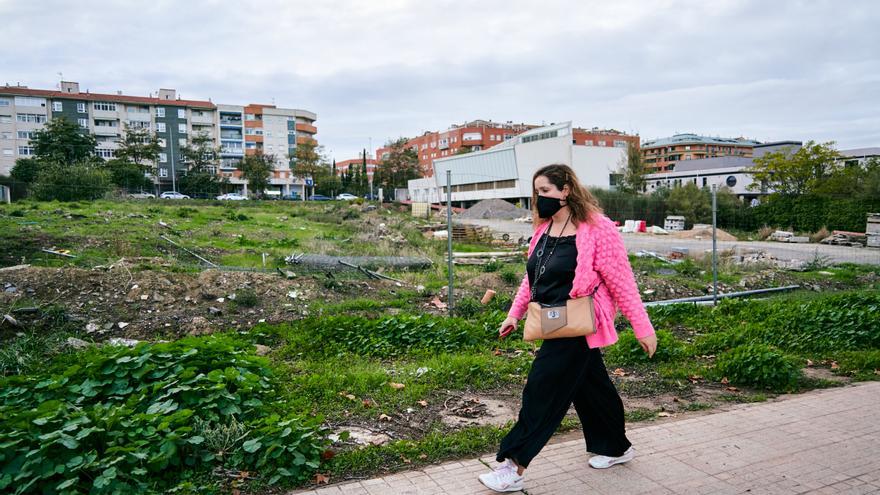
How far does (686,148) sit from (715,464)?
123462 mm

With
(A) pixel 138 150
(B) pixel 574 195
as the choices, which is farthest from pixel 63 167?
(B) pixel 574 195

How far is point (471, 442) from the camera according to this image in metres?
3.91

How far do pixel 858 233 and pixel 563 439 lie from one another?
90.4ft

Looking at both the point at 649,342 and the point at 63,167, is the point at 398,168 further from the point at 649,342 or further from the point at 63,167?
the point at 649,342

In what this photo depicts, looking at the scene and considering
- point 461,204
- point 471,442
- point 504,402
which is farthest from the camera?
point 461,204

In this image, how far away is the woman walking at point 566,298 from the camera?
3213mm

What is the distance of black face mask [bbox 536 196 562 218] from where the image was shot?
3.38 meters

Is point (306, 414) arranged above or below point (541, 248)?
below

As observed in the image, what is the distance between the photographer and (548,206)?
3395 millimetres

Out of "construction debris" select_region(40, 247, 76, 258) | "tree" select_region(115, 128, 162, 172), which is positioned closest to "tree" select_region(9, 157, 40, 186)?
"tree" select_region(115, 128, 162, 172)

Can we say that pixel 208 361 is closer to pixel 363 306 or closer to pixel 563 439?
pixel 563 439

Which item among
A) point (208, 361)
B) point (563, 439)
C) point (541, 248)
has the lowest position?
point (563, 439)

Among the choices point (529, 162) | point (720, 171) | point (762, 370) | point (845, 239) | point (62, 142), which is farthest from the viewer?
point (720, 171)

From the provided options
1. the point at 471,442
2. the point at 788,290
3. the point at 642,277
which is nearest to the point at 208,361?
the point at 471,442
